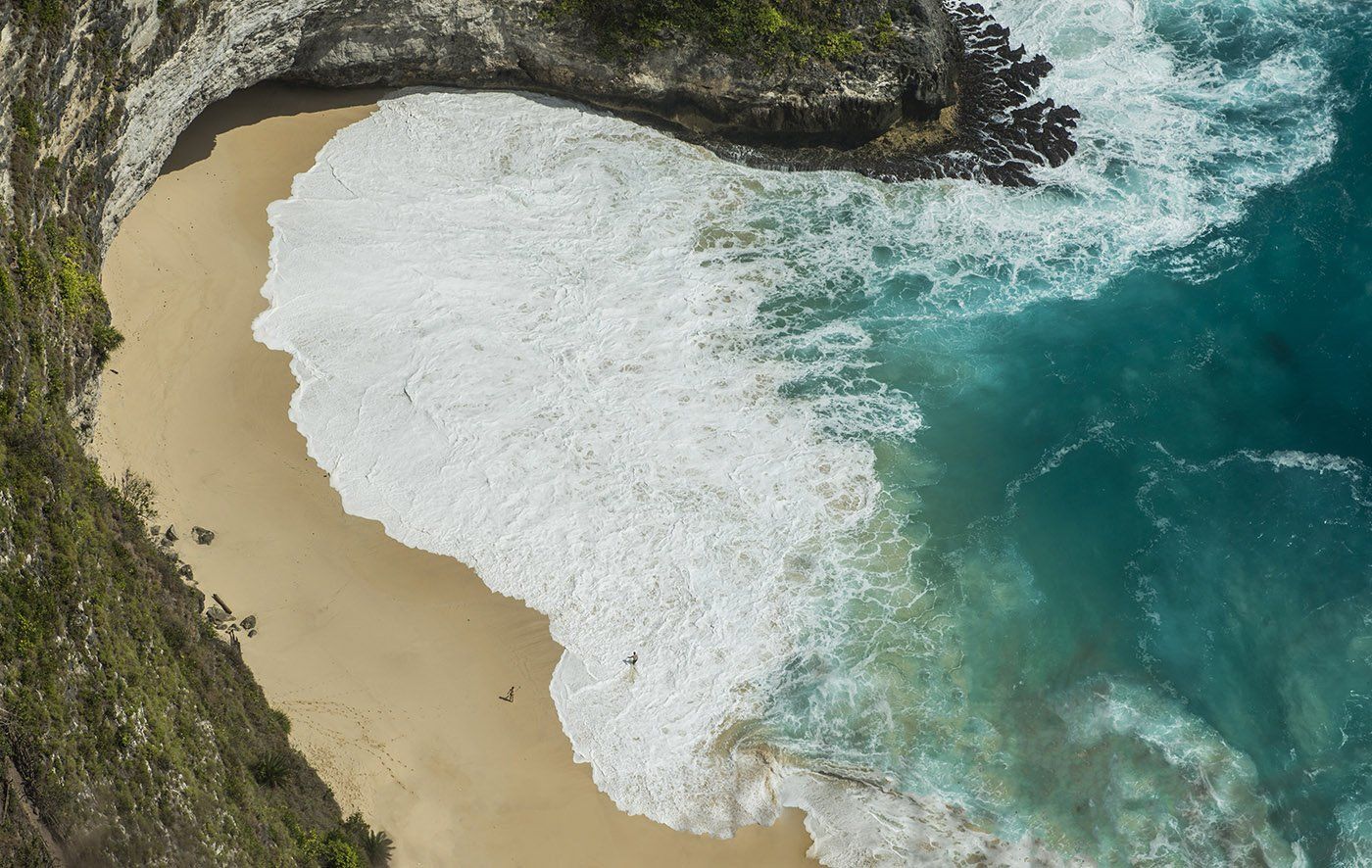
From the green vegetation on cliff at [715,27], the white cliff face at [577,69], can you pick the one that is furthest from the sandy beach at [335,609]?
the green vegetation on cliff at [715,27]

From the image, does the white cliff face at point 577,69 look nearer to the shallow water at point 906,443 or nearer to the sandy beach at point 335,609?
the shallow water at point 906,443

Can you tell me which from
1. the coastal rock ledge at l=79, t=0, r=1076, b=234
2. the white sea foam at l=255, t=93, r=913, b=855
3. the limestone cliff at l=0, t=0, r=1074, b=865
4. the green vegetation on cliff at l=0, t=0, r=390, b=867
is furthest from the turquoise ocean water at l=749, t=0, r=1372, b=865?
the green vegetation on cliff at l=0, t=0, r=390, b=867

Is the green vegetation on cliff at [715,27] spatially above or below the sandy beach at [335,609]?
above

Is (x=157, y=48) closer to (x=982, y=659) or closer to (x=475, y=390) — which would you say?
(x=475, y=390)

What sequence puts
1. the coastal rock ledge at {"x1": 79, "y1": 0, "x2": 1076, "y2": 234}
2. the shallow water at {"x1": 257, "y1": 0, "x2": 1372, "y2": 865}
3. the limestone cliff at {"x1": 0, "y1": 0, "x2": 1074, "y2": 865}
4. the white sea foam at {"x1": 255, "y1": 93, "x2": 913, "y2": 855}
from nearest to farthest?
the limestone cliff at {"x1": 0, "y1": 0, "x2": 1074, "y2": 865}, the shallow water at {"x1": 257, "y1": 0, "x2": 1372, "y2": 865}, the white sea foam at {"x1": 255, "y1": 93, "x2": 913, "y2": 855}, the coastal rock ledge at {"x1": 79, "y1": 0, "x2": 1076, "y2": 234}

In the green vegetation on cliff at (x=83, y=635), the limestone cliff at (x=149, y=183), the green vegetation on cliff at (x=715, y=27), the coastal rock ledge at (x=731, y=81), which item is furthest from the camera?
the green vegetation on cliff at (x=715, y=27)

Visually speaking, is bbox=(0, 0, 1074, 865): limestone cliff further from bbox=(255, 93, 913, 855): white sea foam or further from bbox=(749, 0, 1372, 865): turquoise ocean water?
bbox=(749, 0, 1372, 865): turquoise ocean water
